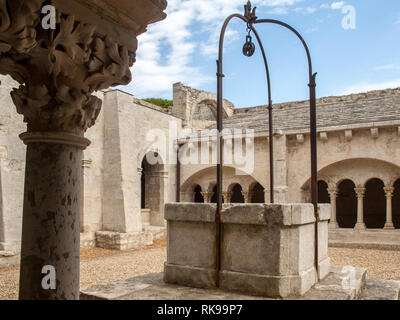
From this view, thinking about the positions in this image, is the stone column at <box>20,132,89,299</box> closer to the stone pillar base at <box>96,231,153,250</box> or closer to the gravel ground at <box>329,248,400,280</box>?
the gravel ground at <box>329,248,400,280</box>

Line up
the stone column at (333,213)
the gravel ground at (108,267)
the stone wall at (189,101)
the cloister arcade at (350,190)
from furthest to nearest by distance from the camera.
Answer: the stone wall at (189,101) < the stone column at (333,213) < the cloister arcade at (350,190) < the gravel ground at (108,267)

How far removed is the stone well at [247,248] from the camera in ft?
10.9

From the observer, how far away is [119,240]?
10.5 m

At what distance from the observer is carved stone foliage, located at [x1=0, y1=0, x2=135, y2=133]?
1650mm

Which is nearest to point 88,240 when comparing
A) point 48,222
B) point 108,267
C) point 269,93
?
point 108,267

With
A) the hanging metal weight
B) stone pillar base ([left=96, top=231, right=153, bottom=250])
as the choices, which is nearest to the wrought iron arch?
the hanging metal weight

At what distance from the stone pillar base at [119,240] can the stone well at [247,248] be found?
7.00 metres

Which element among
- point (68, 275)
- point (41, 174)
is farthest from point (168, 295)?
point (41, 174)

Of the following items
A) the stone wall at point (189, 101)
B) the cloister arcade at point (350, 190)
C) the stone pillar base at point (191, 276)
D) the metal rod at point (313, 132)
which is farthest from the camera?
the stone wall at point (189, 101)

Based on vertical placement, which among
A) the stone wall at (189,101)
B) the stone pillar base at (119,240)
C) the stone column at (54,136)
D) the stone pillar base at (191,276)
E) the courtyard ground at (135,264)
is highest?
the stone wall at (189,101)

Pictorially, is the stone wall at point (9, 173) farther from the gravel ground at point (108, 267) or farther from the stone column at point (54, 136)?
the stone column at point (54, 136)

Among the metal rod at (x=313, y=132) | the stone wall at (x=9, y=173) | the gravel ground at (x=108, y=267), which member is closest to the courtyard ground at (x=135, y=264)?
the gravel ground at (x=108, y=267)

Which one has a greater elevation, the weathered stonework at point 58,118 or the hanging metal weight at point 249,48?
the hanging metal weight at point 249,48
